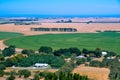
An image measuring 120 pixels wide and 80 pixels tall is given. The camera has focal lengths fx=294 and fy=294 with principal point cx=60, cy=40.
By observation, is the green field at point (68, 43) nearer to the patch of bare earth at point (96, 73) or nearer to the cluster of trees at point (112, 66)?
the cluster of trees at point (112, 66)

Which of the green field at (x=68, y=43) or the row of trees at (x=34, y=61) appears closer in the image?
the row of trees at (x=34, y=61)

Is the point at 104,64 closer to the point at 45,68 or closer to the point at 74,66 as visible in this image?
→ the point at 74,66

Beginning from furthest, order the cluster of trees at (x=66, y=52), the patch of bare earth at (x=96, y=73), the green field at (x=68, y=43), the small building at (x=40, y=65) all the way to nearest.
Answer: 1. the green field at (x=68, y=43)
2. the cluster of trees at (x=66, y=52)
3. the small building at (x=40, y=65)
4. the patch of bare earth at (x=96, y=73)

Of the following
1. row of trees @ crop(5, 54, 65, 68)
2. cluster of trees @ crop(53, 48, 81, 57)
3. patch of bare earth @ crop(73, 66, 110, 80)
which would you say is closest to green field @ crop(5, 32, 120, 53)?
cluster of trees @ crop(53, 48, 81, 57)

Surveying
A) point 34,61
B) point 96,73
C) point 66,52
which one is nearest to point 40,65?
point 34,61

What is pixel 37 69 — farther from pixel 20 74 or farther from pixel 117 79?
pixel 117 79

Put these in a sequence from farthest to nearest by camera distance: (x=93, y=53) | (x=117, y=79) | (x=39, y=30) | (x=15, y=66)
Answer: (x=39, y=30), (x=93, y=53), (x=15, y=66), (x=117, y=79)

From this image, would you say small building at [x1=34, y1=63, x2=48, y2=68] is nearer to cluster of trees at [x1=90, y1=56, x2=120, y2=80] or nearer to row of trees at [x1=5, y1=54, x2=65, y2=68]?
row of trees at [x1=5, y1=54, x2=65, y2=68]

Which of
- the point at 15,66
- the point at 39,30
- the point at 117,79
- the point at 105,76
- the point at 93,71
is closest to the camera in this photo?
the point at 117,79

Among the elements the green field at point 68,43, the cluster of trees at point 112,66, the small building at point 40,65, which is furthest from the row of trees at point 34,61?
the green field at point 68,43

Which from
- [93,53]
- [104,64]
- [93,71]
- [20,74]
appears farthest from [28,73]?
[93,53]

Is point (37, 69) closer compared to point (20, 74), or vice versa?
point (20, 74)
